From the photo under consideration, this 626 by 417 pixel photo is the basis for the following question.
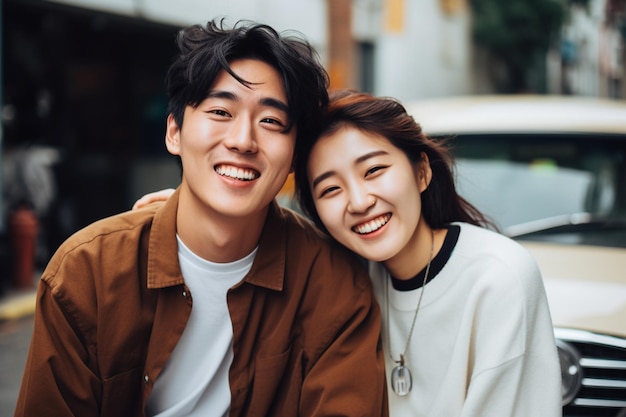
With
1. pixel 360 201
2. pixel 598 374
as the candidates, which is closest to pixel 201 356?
pixel 360 201

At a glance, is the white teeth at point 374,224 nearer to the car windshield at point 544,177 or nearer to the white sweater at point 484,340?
the white sweater at point 484,340

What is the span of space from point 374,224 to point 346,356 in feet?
1.34

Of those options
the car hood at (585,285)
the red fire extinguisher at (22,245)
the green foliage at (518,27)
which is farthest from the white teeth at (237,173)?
the green foliage at (518,27)

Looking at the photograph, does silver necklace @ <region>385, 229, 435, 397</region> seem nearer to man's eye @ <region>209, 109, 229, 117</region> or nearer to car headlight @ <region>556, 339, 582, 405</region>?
car headlight @ <region>556, 339, 582, 405</region>

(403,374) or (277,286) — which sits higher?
(277,286)

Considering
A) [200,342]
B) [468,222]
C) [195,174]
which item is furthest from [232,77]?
[468,222]

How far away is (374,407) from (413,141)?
84 cm

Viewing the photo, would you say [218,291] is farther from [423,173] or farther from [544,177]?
[544,177]

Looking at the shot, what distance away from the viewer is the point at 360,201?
2.28 meters

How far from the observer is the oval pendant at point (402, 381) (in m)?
2.37

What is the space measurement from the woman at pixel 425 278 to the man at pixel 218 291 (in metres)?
0.10

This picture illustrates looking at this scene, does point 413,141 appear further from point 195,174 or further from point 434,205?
point 195,174

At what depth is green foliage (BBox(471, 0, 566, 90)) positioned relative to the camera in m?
19.7

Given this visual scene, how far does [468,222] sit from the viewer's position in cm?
265
